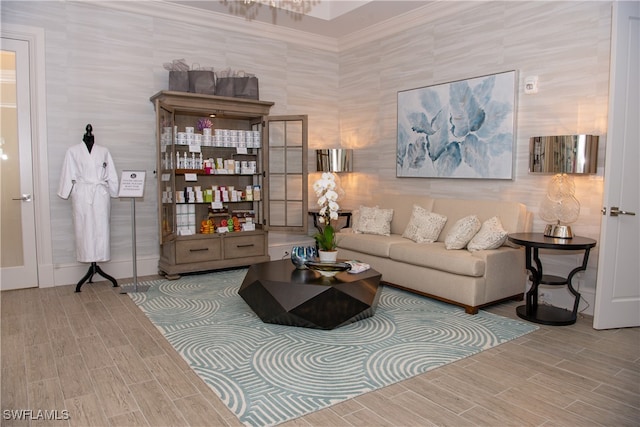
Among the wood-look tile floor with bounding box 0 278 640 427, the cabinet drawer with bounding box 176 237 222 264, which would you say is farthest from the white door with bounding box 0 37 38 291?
the cabinet drawer with bounding box 176 237 222 264

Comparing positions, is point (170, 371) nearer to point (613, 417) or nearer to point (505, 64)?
point (613, 417)

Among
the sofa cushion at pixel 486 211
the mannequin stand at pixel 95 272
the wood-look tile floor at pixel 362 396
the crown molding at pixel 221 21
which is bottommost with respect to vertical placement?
the wood-look tile floor at pixel 362 396

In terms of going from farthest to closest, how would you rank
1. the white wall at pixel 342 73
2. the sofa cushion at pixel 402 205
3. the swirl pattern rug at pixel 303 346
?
1. the sofa cushion at pixel 402 205
2. the white wall at pixel 342 73
3. the swirl pattern rug at pixel 303 346

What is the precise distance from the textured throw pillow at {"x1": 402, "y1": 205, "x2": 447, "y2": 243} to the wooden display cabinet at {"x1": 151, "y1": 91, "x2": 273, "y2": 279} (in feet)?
6.76

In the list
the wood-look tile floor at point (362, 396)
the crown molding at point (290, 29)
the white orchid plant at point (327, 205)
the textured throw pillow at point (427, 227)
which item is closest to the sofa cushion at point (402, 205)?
the textured throw pillow at point (427, 227)

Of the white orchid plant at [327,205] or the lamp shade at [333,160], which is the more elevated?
the lamp shade at [333,160]

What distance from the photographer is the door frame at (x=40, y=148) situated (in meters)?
5.00

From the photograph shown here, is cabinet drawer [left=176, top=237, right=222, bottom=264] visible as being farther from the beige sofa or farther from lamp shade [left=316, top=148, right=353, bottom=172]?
lamp shade [left=316, top=148, right=353, bottom=172]

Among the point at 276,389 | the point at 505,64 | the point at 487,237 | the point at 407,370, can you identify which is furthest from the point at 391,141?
the point at 276,389

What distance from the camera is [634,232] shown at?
3.96 metres

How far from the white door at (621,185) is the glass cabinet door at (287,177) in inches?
142

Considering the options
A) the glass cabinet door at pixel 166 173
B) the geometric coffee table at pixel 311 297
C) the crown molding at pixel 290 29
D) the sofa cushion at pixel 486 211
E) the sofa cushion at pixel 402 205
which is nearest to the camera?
the geometric coffee table at pixel 311 297

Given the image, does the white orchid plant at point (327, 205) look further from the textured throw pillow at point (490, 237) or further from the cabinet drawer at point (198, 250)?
the cabinet drawer at point (198, 250)

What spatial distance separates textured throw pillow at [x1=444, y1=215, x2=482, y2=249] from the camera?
4676 millimetres
